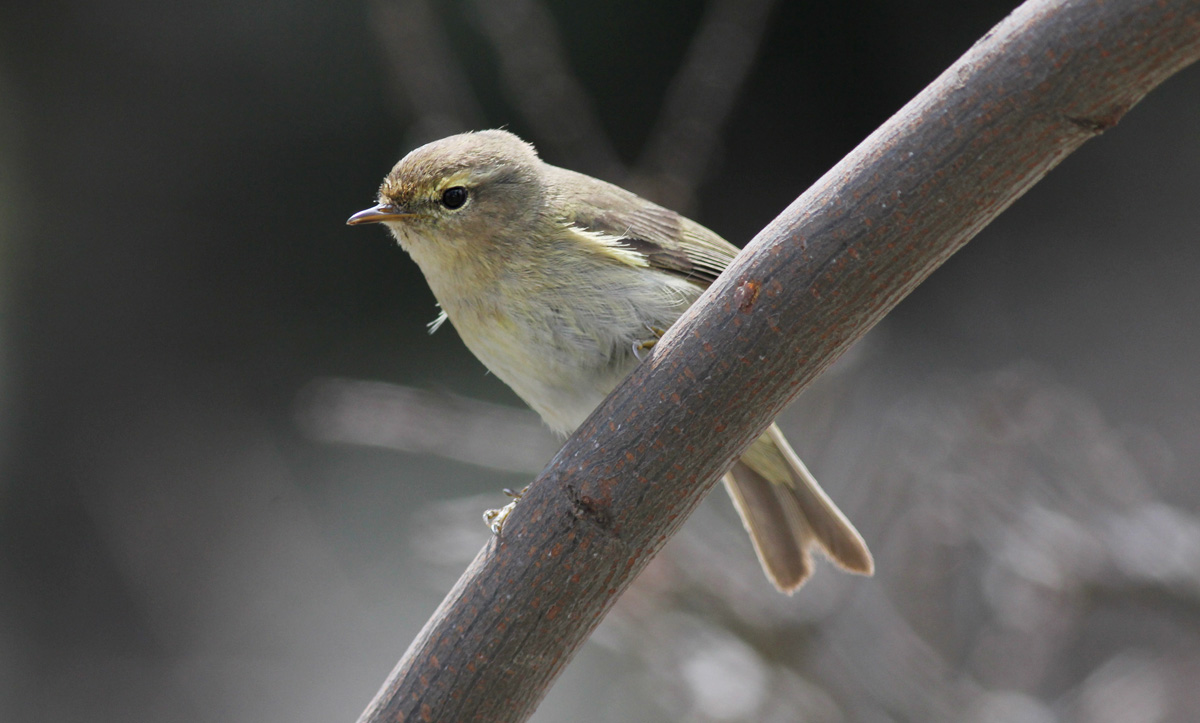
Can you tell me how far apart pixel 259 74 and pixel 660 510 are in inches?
144

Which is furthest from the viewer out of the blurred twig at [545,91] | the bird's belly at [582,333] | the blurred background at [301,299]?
the blurred background at [301,299]

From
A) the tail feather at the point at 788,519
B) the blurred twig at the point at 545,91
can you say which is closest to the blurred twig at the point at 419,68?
the blurred twig at the point at 545,91

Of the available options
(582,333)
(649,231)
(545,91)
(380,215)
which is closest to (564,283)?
(582,333)

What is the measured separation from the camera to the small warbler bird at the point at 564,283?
2.02 meters

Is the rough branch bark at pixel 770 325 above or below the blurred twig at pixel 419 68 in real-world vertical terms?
below

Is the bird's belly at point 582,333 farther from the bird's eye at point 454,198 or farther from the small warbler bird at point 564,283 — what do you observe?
the bird's eye at point 454,198

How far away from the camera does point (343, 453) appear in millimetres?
4336

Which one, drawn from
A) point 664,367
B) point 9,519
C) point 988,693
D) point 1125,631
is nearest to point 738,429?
point 664,367

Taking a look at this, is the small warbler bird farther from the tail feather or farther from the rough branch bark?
the rough branch bark

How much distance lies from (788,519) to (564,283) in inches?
27.7

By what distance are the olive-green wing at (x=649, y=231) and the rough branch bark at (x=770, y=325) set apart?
77cm

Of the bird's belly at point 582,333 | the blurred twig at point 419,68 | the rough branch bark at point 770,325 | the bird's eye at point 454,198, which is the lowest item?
the rough branch bark at point 770,325

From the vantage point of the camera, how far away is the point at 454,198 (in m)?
2.15

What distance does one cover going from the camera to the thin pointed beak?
206 centimetres
